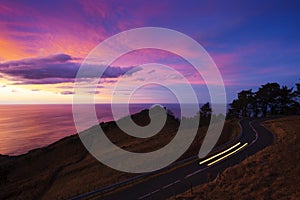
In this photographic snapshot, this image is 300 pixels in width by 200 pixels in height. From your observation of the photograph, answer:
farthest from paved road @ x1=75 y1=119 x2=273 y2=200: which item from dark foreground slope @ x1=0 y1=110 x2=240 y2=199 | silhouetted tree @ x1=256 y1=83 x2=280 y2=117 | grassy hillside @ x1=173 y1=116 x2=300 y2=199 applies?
silhouetted tree @ x1=256 y1=83 x2=280 y2=117

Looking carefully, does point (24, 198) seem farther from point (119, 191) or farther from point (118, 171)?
point (119, 191)

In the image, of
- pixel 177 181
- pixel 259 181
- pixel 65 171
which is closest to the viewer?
pixel 259 181

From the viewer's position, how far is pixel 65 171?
36281 mm

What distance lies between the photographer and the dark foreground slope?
26500mm

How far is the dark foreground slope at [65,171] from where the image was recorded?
86.9 ft

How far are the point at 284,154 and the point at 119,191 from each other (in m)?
15.6

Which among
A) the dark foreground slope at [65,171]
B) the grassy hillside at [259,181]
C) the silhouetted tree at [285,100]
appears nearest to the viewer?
the grassy hillside at [259,181]

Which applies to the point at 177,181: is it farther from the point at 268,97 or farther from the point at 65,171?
the point at 268,97

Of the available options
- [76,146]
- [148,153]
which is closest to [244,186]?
[148,153]

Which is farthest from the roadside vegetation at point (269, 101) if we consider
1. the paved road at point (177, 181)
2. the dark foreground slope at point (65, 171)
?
the paved road at point (177, 181)

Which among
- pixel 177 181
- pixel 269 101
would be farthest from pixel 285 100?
pixel 177 181

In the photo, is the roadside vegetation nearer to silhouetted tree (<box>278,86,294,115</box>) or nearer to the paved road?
silhouetted tree (<box>278,86,294,115</box>)

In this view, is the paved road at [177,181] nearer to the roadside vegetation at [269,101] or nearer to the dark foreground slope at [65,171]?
the dark foreground slope at [65,171]

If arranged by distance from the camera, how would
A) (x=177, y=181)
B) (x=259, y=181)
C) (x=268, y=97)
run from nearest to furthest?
1. (x=259, y=181)
2. (x=177, y=181)
3. (x=268, y=97)
